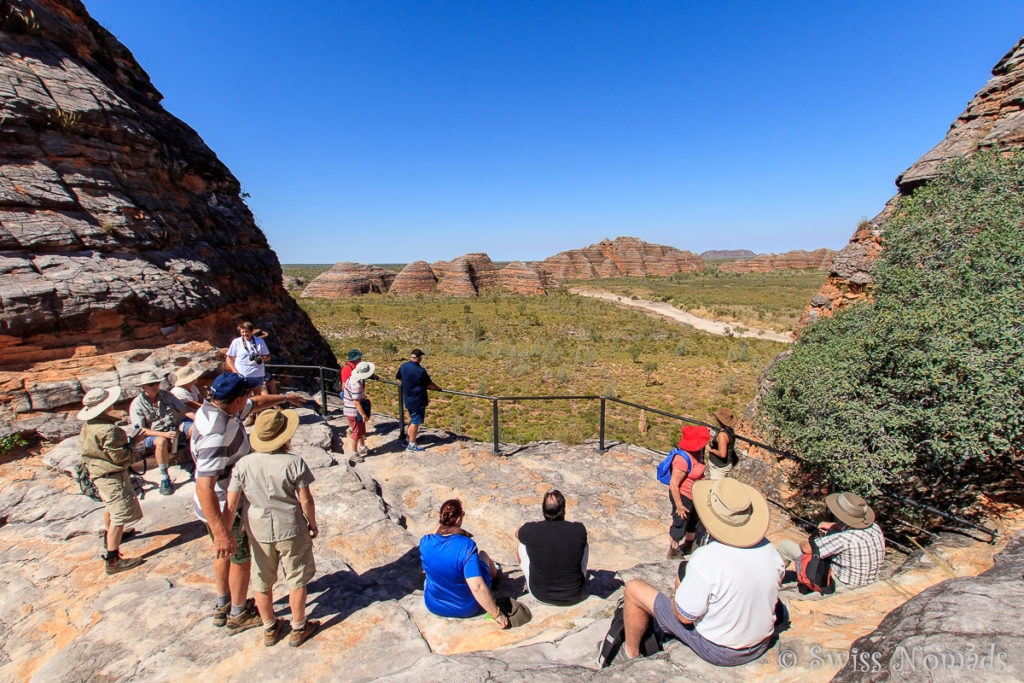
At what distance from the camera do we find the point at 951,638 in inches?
82.0

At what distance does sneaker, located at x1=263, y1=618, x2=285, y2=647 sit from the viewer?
10.6 feet

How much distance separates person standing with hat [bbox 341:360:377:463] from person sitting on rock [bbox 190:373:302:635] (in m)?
3.17

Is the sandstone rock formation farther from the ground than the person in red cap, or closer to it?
farther from the ground

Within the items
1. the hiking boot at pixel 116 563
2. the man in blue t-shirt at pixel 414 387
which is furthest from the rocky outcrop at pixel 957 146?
the hiking boot at pixel 116 563

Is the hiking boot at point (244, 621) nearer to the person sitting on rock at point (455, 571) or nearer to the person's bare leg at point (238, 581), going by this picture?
the person's bare leg at point (238, 581)

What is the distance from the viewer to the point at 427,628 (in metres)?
3.50

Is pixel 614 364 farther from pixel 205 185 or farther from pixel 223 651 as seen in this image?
pixel 223 651

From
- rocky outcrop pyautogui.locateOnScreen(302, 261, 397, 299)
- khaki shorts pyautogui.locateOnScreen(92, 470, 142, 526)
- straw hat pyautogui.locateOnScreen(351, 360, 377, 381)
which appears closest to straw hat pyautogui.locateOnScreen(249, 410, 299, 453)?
khaki shorts pyautogui.locateOnScreen(92, 470, 142, 526)

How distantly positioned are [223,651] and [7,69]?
9.82 m

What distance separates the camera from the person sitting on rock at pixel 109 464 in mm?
3938

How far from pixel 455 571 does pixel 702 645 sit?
65.7 inches

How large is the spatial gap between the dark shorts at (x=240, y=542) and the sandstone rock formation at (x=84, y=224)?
5163 mm

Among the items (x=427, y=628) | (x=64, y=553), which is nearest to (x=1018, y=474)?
(x=427, y=628)

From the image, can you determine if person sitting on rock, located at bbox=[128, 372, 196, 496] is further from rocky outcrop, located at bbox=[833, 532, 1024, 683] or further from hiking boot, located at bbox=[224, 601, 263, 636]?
rocky outcrop, located at bbox=[833, 532, 1024, 683]
